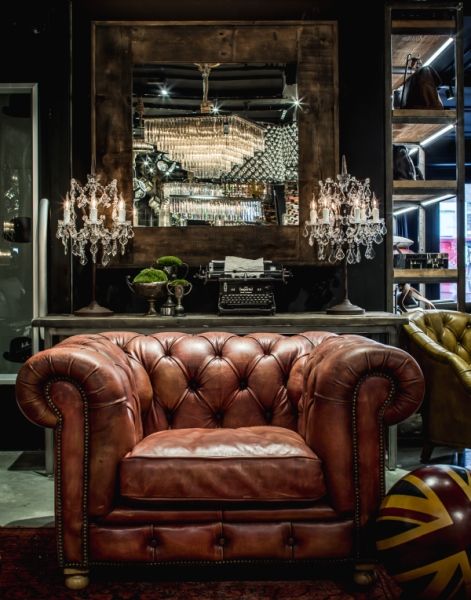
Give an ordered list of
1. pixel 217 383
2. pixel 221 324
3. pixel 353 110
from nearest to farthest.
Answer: pixel 217 383 → pixel 221 324 → pixel 353 110

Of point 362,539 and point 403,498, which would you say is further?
point 362,539

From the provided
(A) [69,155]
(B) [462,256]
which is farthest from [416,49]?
(A) [69,155]

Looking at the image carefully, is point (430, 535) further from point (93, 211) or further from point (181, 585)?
point (93, 211)

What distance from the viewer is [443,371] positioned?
3770mm

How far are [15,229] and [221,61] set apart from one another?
6.34ft

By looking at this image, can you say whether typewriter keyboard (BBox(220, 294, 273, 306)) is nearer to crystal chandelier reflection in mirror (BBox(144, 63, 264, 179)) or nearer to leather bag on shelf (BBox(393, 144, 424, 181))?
crystal chandelier reflection in mirror (BBox(144, 63, 264, 179))

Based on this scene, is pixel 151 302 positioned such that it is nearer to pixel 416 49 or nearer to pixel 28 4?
pixel 28 4

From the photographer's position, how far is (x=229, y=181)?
4.35 meters

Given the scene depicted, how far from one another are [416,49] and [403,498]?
3.67 m

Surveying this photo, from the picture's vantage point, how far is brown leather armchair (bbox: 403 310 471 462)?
3.68 meters

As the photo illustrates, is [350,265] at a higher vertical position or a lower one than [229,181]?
lower

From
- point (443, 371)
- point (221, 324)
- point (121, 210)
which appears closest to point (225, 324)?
point (221, 324)

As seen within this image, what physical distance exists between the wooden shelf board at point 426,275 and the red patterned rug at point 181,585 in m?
2.43

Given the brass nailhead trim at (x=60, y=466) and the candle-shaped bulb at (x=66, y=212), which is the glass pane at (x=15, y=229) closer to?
the candle-shaped bulb at (x=66, y=212)
